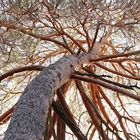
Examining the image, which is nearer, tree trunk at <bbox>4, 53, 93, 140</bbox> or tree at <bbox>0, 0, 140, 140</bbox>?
tree trunk at <bbox>4, 53, 93, 140</bbox>

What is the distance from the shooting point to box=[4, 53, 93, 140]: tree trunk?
78.9 inches

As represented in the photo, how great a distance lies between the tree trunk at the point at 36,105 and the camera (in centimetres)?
200

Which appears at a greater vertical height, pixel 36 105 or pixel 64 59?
pixel 64 59

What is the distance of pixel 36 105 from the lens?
236 cm

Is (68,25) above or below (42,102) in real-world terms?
above

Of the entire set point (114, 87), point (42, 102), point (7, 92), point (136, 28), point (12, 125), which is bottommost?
point (12, 125)

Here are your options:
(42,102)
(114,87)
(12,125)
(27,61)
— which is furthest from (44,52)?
(12,125)

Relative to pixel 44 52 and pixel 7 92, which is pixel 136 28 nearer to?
pixel 44 52

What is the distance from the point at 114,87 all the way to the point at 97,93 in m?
2.50

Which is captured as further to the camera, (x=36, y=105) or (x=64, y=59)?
(x=64, y=59)

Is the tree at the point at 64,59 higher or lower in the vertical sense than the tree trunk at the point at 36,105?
higher

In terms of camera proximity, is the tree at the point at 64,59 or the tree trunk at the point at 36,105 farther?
the tree at the point at 64,59

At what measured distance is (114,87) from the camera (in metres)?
3.50

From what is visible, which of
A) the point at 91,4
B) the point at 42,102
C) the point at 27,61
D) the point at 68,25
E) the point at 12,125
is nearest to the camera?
the point at 12,125
